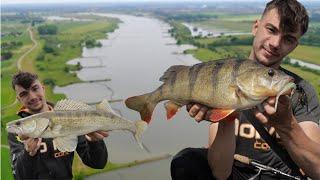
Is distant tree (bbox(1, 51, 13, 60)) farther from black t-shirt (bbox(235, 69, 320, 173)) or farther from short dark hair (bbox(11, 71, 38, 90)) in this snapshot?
black t-shirt (bbox(235, 69, 320, 173))

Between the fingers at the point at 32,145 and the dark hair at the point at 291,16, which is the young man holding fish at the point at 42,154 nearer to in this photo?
the fingers at the point at 32,145

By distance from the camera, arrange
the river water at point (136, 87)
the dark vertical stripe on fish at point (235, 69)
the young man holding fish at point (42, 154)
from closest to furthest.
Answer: the dark vertical stripe on fish at point (235, 69) → the young man holding fish at point (42, 154) → the river water at point (136, 87)

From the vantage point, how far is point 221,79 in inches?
84.8

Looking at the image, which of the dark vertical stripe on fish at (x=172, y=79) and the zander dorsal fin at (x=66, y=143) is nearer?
the dark vertical stripe on fish at (x=172, y=79)

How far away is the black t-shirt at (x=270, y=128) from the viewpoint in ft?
8.15

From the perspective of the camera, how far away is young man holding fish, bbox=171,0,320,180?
238 cm

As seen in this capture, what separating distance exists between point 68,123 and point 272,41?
1262 mm

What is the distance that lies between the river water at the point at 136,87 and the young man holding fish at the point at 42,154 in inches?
311

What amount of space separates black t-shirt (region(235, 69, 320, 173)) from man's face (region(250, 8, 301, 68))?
0.13 meters

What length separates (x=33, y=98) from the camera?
11.7ft

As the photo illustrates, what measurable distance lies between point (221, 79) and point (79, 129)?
106cm

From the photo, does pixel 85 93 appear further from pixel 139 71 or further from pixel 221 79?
pixel 221 79

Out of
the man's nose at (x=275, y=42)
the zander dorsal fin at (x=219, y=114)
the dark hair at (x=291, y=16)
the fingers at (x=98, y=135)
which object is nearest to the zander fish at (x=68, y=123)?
the fingers at (x=98, y=135)

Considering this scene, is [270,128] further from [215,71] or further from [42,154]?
[42,154]
